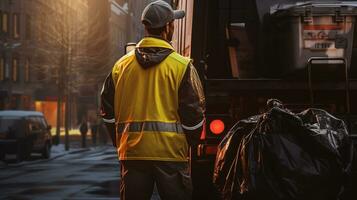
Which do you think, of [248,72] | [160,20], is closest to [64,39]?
[248,72]

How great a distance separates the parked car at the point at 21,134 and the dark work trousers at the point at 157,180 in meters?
19.6

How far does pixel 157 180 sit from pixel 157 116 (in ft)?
1.18

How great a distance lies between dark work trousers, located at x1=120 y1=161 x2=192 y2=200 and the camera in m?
4.12

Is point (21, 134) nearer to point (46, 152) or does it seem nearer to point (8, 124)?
point (8, 124)

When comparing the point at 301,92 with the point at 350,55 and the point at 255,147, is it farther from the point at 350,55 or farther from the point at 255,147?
the point at 255,147

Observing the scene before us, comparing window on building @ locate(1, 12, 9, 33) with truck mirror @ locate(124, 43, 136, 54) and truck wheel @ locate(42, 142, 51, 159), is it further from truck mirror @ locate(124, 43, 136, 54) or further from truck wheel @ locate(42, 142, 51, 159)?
truck mirror @ locate(124, 43, 136, 54)

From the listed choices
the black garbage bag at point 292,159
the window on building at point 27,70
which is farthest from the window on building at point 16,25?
the black garbage bag at point 292,159

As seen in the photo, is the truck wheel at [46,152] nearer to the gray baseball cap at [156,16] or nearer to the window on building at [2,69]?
the gray baseball cap at [156,16]

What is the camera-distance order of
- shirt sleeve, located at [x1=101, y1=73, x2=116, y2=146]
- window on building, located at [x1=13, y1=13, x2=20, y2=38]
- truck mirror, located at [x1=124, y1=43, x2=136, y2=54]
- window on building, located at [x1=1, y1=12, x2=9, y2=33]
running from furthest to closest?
window on building, located at [x1=13, y1=13, x2=20, y2=38] < window on building, located at [x1=1, y1=12, x2=9, y2=33] < truck mirror, located at [x1=124, y1=43, x2=136, y2=54] < shirt sleeve, located at [x1=101, y1=73, x2=116, y2=146]

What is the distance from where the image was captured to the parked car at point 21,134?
23.2 m

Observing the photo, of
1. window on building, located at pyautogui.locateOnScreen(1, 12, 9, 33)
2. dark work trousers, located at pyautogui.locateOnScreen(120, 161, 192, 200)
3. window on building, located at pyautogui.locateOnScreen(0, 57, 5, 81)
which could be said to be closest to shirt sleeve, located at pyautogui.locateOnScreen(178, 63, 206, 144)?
dark work trousers, located at pyautogui.locateOnScreen(120, 161, 192, 200)

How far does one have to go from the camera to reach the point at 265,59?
6.72 metres

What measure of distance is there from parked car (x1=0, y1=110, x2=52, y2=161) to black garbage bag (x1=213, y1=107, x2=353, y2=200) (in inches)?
756

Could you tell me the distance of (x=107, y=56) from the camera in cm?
4681
